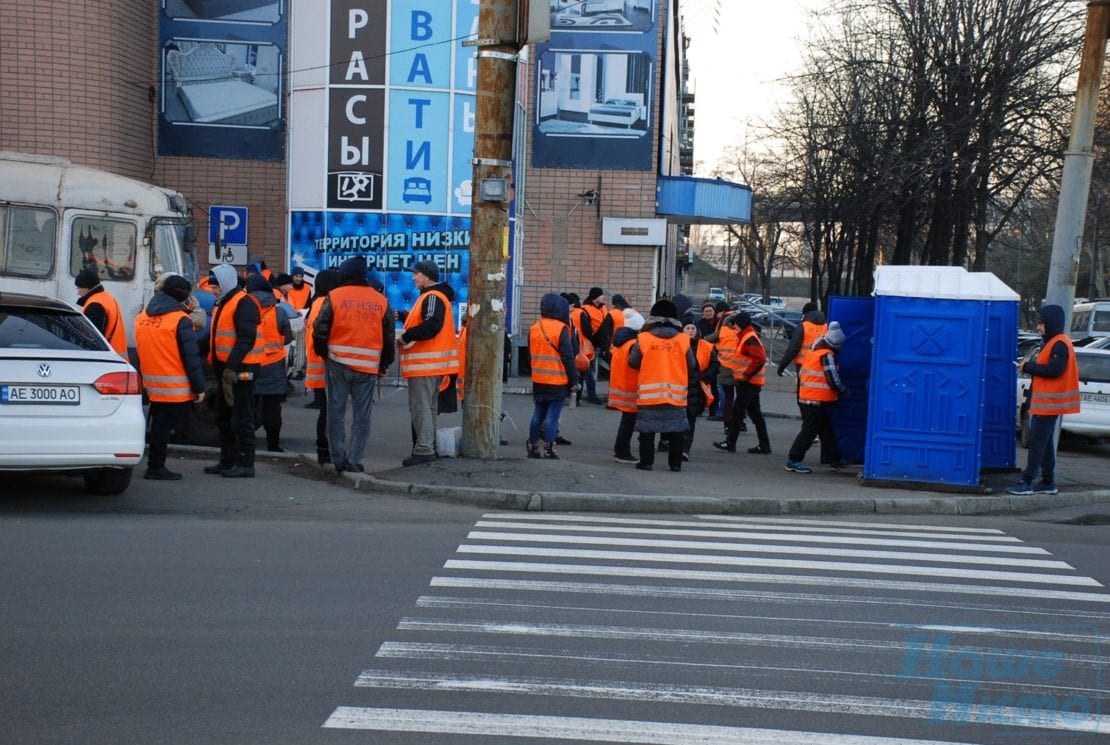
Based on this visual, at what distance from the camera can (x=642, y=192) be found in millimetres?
26281

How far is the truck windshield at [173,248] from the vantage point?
612 inches

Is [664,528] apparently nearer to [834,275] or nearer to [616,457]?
[616,457]

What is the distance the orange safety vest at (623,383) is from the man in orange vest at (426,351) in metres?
2.15

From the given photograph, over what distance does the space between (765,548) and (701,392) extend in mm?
5510

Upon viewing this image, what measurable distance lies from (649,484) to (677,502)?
31.3 inches

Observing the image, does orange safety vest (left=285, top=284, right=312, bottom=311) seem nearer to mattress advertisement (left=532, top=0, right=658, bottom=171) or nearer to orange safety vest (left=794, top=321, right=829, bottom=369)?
mattress advertisement (left=532, top=0, right=658, bottom=171)

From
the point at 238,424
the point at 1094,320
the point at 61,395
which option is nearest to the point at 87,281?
the point at 238,424

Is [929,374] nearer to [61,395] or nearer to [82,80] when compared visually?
[61,395]

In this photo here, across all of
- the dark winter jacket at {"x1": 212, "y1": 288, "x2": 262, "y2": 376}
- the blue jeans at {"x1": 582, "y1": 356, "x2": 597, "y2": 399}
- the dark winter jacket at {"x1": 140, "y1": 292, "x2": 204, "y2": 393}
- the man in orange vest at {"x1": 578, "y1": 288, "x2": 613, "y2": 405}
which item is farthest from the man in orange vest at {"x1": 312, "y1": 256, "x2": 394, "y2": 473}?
the blue jeans at {"x1": 582, "y1": 356, "x2": 597, "y2": 399}

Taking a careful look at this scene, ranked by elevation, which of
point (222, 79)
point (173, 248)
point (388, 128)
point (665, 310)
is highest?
point (222, 79)

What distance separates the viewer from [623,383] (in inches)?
532

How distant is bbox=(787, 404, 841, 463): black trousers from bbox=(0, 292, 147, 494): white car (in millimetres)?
7116

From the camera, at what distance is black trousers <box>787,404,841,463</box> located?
537 inches

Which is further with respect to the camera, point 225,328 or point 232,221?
point 232,221
